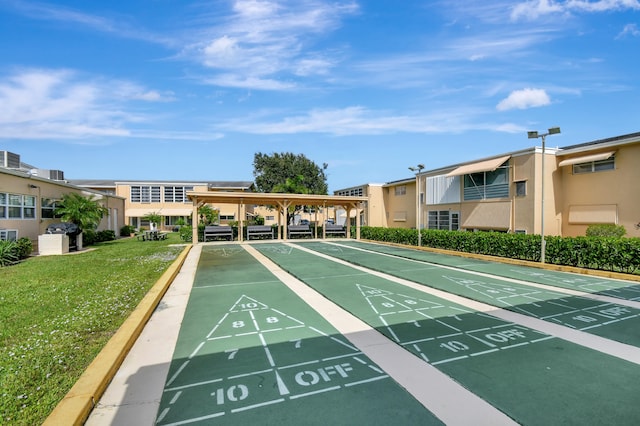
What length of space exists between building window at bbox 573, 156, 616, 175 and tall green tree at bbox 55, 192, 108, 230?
2512 cm

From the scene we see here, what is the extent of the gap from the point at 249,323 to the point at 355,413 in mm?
2835

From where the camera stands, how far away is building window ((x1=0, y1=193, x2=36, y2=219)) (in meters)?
13.9

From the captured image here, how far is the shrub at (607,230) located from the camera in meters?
12.6

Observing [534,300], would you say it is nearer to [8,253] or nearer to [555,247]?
[555,247]

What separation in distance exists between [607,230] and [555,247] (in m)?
3.77

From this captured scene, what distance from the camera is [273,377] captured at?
3.50 m

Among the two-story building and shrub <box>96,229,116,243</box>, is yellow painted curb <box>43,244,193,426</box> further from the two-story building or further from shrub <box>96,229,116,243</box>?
shrub <box>96,229,116,243</box>

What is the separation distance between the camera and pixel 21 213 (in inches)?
596

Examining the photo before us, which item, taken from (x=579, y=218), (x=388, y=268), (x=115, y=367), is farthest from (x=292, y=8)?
(x=579, y=218)

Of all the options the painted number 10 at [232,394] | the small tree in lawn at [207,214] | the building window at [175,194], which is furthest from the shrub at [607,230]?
the building window at [175,194]

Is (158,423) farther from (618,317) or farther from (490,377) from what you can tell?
(618,317)

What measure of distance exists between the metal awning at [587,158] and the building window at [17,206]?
82.3ft

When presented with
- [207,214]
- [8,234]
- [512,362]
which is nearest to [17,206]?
[8,234]

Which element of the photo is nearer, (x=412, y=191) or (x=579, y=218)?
(x=579, y=218)
